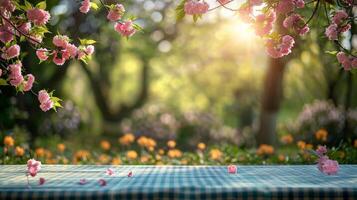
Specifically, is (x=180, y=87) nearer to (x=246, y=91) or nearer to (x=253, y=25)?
(x=246, y=91)

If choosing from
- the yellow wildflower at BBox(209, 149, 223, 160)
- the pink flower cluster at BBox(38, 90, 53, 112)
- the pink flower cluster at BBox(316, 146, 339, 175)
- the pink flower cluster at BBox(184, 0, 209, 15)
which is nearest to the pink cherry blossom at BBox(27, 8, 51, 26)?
the pink flower cluster at BBox(38, 90, 53, 112)

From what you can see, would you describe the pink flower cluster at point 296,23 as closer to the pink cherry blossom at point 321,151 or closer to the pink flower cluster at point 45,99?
the pink cherry blossom at point 321,151

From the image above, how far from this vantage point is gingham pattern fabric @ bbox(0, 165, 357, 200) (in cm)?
366

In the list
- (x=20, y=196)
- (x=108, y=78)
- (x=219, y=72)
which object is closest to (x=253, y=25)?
(x=20, y=196)

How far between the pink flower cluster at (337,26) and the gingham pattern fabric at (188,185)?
1.34 metres

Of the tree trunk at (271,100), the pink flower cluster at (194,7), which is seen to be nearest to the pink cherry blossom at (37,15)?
the pink flower cluster at (194,7)

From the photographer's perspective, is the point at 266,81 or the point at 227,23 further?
the point at 227,23

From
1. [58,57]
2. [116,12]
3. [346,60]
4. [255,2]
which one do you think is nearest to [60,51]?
[58,57]

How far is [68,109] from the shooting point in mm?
15164

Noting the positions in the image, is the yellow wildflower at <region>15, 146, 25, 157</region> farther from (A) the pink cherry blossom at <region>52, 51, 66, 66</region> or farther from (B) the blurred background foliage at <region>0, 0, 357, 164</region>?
(A) the pink cherry blossom at <region>52, 51, 66, 66</region>

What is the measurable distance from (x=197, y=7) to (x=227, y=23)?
55.2 ft

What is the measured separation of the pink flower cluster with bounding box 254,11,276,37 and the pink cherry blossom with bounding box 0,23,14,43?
7.70ft

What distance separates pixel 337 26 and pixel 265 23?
0.77 m

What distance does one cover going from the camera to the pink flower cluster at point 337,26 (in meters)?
5.18
